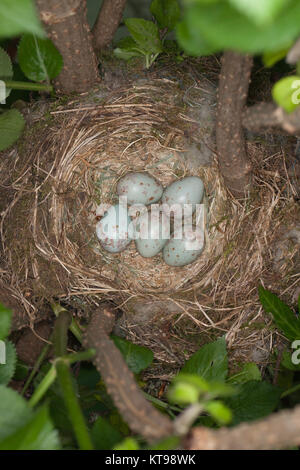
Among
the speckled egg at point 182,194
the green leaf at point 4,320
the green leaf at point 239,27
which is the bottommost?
the green leaf at point 4,320

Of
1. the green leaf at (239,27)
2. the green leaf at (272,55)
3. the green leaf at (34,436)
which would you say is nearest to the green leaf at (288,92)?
the green leaf at (272,55)

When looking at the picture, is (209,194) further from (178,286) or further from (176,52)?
(176,52)

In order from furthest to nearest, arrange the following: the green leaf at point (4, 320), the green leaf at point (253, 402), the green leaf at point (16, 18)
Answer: the green leaf at point (253, 402), the green leaf at point (4, 320), the green leaf at point (16, 18)

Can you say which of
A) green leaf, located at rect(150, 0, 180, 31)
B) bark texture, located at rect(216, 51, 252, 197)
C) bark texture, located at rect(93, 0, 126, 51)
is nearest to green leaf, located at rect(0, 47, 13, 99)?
bark texture, located at rect(93, 0, 126, 51)

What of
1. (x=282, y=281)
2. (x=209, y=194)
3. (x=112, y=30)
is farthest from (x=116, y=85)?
(x=282, y=281)

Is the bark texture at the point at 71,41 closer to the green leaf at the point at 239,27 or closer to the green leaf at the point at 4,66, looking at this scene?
the green leaf at the point at 4,66

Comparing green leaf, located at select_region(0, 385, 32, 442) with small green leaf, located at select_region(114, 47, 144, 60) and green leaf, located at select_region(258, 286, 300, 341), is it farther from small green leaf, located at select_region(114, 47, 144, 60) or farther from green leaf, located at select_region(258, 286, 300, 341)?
small green leaf, located at select_region(114, 47, 144, 60)
